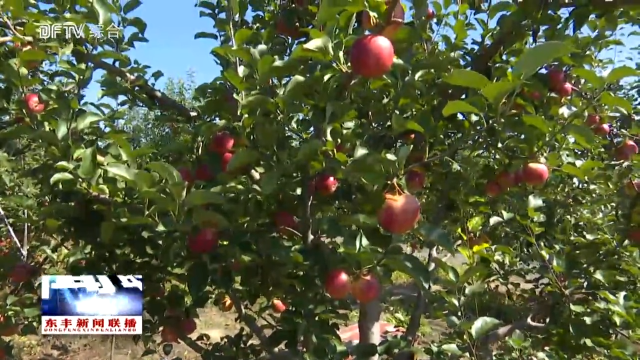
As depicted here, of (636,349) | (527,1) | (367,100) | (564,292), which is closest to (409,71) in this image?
(367,100)

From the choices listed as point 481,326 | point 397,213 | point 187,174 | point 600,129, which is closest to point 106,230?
point 187,174

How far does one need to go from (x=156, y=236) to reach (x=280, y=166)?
15.4 inches

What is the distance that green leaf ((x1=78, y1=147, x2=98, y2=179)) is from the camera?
3.61 ft

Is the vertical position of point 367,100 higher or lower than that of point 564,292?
higher

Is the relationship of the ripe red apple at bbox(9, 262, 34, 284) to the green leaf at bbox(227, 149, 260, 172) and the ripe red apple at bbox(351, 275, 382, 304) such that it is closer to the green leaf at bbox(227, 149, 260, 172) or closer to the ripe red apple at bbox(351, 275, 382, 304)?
the green leaf at bbox(227, 149, 260, 172)

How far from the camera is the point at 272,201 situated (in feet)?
4.30

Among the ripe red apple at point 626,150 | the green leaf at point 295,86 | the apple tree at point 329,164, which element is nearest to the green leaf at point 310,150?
the apple tree at point 329,164

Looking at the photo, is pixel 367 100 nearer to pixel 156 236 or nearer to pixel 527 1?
pixel 527 1

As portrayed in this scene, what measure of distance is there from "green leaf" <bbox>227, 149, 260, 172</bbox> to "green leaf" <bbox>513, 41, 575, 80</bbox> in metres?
0.53

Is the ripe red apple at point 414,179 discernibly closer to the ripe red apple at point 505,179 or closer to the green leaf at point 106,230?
the ripe red apple at point 505,179

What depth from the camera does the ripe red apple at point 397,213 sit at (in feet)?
3.65

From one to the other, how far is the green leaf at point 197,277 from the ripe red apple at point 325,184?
1.03 feet

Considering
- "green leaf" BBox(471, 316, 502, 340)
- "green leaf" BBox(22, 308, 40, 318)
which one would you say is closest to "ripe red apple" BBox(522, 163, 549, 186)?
"green leaf" BBox(471, 316, 502, 340)

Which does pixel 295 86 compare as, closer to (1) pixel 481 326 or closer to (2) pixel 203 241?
(2) pixel 203 241
